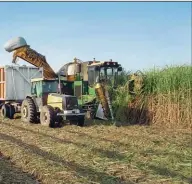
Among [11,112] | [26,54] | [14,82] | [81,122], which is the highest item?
[26,54]

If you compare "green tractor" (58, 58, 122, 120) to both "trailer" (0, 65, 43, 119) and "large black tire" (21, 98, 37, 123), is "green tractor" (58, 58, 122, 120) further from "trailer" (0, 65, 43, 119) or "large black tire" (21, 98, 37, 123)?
"trailer" (0, 65, 43, 119)

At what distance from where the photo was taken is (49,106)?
13094 millimetres

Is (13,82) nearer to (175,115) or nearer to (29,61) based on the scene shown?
(29,61)

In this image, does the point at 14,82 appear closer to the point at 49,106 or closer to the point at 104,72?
the point at 104,72

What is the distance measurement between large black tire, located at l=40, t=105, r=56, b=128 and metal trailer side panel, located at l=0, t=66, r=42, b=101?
4649mm

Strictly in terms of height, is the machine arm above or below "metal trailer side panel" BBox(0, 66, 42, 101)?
above

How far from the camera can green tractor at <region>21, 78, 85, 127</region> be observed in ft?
42.1

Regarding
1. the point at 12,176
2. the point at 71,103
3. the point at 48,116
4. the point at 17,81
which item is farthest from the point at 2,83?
the point at 12,176

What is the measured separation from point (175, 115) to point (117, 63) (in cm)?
393

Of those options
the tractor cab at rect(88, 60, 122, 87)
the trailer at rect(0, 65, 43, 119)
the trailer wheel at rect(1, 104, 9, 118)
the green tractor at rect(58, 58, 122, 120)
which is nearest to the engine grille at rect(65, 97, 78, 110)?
the green tractor at rect(58, 58, 122, 120)

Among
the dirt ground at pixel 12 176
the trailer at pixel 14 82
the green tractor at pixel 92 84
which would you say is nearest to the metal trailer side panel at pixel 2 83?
the trailer at pixel 14 82

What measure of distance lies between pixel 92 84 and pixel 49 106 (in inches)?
142

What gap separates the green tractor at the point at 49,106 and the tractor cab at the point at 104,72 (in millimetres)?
2470

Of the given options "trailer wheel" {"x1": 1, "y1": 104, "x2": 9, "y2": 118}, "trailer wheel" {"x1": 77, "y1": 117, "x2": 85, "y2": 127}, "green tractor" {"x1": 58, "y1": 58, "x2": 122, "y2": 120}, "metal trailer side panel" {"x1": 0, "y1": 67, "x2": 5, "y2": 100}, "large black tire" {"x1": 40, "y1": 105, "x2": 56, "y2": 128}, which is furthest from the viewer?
"metal trailer side panel" {"x1": 0, "y1": 67, "x2": 5, "y2": 100}
